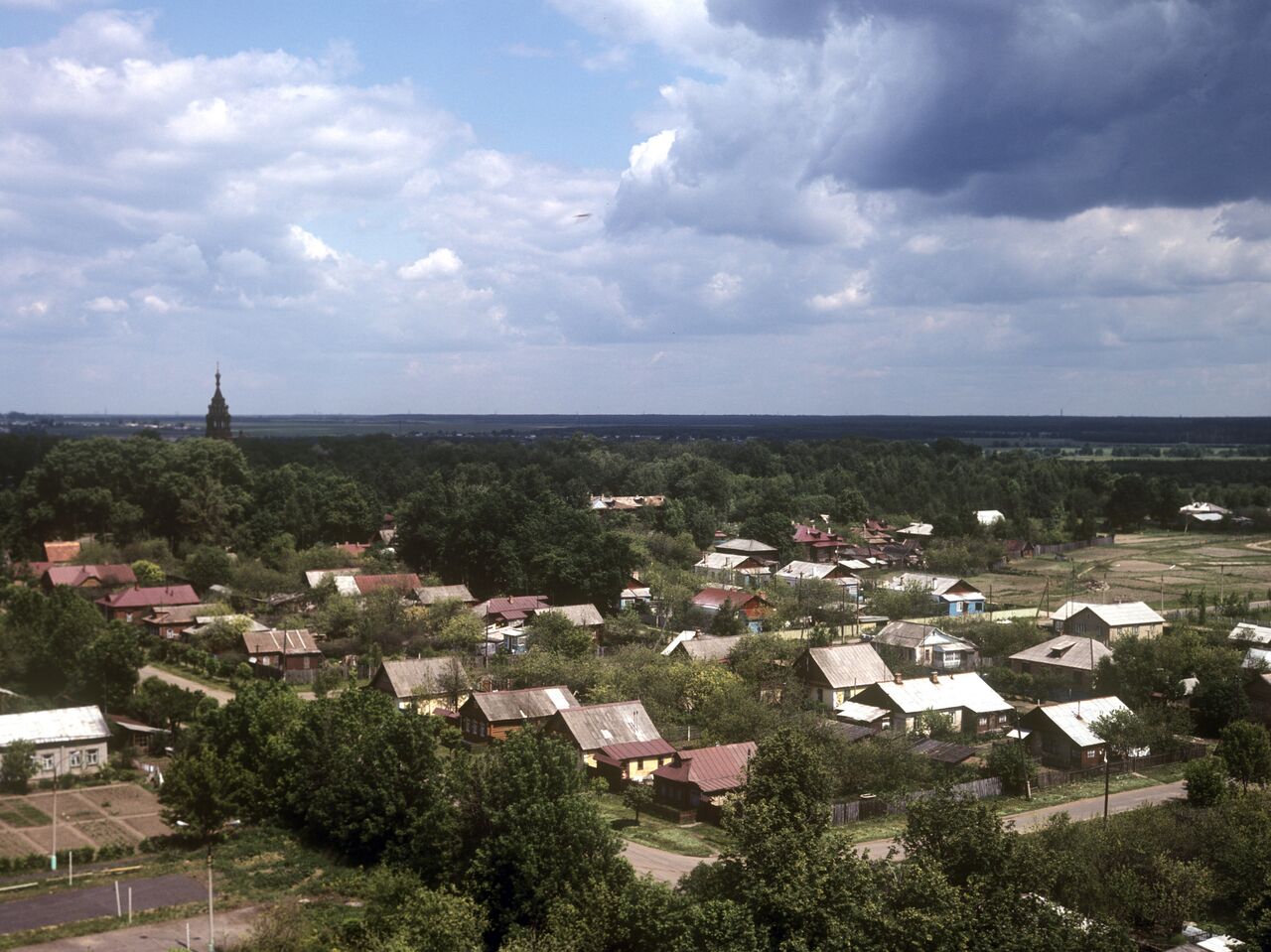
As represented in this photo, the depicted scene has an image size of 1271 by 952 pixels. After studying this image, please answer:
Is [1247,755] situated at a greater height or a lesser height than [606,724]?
greater

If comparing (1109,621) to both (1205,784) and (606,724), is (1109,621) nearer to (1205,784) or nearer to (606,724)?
(1205,784)

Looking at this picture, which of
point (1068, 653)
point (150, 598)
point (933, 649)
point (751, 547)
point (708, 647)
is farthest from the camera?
point (751, 547)

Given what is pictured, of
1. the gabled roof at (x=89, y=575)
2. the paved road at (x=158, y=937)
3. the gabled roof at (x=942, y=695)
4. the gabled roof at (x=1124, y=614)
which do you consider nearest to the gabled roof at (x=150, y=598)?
the gabled roof at (x=89, y=575)

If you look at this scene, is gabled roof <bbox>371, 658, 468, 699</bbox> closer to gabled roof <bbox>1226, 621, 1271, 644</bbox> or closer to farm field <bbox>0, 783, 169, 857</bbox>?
farm field <bbox>0, 783, 169, 857</bbox>

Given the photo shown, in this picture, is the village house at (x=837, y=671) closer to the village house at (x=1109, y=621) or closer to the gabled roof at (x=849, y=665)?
the gabled roof at (x=849, y=665)

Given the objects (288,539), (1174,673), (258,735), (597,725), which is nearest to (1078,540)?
(1174,673)

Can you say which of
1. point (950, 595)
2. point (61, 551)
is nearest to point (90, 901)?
point (950, 595)
